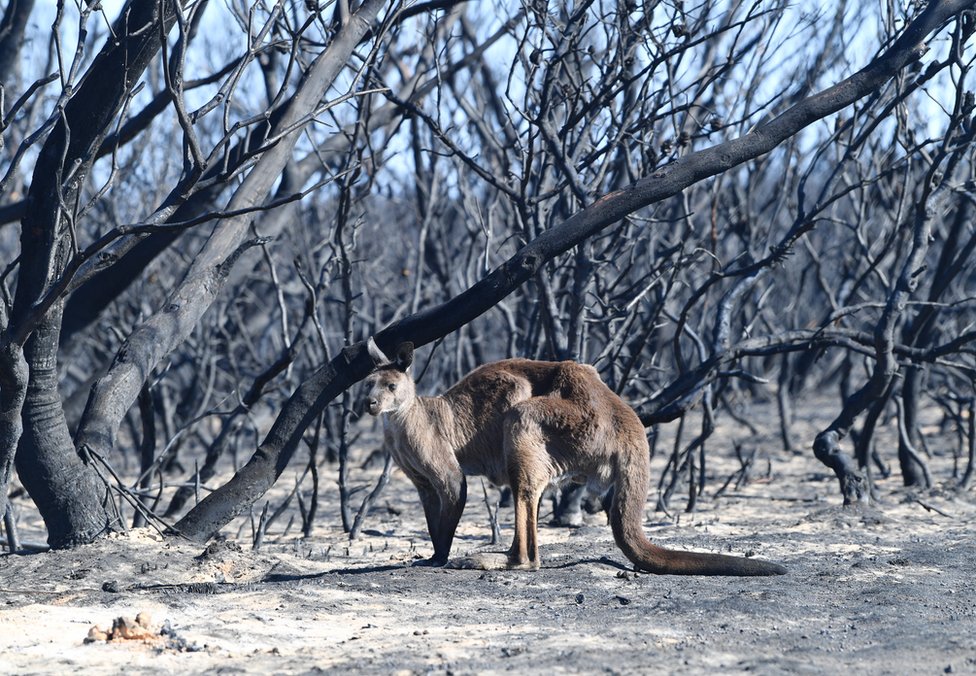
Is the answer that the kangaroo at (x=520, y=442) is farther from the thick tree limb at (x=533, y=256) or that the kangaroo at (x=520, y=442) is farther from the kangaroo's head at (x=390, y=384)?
the thick tree limb at (x=533, y=256)

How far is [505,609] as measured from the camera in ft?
17.8

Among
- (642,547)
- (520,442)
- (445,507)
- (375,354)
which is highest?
(375,354)

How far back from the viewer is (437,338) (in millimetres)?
6445

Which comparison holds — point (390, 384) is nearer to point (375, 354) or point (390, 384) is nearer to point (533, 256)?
point (375, 354)

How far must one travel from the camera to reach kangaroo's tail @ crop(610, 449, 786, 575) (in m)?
5.90

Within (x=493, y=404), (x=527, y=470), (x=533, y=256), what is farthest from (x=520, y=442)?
(x=533, y=256)

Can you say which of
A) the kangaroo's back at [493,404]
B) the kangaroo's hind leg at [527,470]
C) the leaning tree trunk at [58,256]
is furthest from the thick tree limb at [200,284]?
the kangaroo's hind leg at [527,470]

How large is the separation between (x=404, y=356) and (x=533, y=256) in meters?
1.00

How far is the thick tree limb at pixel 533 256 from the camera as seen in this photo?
5.97 metres

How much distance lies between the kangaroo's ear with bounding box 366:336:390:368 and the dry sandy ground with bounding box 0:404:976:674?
1.13 m

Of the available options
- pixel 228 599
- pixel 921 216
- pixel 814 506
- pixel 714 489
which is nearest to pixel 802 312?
pixel 714 489

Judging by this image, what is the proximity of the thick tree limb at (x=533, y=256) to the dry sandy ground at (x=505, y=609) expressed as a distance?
369 mm

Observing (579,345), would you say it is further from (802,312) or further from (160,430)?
(802,312)

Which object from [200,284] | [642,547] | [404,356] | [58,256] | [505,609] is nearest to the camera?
[505,609]
